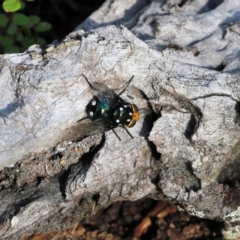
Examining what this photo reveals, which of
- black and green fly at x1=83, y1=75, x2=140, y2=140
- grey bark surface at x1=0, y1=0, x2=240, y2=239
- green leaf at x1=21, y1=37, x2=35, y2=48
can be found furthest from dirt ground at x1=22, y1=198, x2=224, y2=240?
green leaf at x1=21, y1=37, x2=35, y2=48

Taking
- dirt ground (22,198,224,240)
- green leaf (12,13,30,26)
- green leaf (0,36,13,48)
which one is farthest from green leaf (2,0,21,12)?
dirt ground (22,198,224,240)

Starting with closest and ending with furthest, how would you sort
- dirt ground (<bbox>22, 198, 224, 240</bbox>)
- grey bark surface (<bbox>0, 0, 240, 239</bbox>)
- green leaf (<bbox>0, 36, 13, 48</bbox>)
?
1. grey bark surface (<bbox>0, 0, 240, 239</bbox>)
2. dirt ground (<bbox>22, 198, 224, 240</bbox>)
3. green leaf (<bbox>0, 36, 13, 48</bbox>)

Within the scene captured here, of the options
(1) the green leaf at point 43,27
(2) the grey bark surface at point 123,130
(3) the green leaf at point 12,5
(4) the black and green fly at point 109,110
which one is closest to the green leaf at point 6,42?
(1) the green leaf at point 43,27

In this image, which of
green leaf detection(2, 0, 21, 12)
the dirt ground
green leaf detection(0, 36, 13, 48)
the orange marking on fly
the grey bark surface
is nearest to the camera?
the grey bark surface

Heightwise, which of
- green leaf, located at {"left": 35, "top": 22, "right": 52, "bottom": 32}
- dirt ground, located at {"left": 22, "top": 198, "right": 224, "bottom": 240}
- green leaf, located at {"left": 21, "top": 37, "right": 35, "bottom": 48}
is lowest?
dirt ground, located at {"left": 22, "top": 198, "right": 224, "bottom": 240}

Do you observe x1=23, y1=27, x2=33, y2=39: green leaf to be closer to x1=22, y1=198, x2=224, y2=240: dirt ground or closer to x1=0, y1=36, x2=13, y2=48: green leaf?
x1=0, y1=36, x2=13, y2=48: green leaf

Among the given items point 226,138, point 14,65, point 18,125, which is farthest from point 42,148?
point 226,138

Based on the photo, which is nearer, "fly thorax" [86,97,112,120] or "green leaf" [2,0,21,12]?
"fly thorax" [86,97,112,120]

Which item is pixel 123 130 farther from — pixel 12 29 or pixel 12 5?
pixel 12 29

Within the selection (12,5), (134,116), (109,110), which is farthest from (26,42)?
(134,116)

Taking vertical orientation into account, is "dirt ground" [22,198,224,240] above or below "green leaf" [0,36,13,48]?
below
